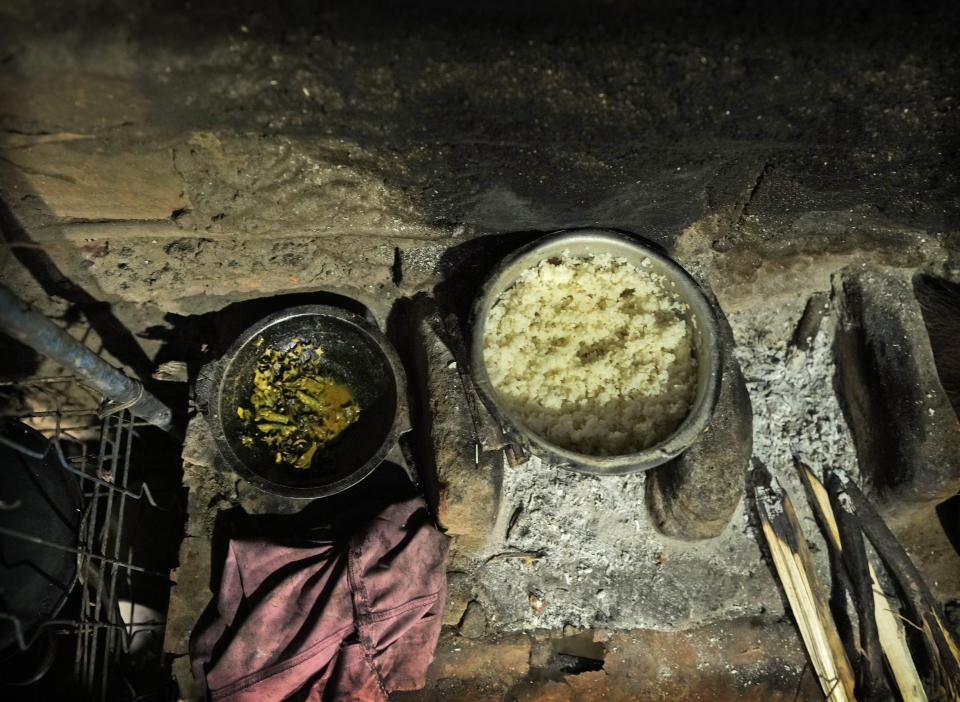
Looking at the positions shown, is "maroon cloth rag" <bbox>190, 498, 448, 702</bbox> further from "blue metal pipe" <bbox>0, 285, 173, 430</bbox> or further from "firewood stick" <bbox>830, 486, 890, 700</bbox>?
"firewood stick" <bbox>830, 486, 890, 700</bbox>

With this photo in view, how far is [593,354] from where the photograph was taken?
264cm

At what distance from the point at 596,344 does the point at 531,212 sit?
2.26 feet

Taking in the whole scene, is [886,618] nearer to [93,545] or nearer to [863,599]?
[863,599]

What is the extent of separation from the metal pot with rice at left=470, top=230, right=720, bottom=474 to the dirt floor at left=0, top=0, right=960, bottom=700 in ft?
0.81

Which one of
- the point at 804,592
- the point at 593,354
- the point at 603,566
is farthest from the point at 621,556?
the point at 593,354

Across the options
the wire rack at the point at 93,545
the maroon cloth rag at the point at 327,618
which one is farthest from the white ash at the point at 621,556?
the wire rack at the point at 93,545

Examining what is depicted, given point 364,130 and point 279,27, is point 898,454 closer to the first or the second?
point 364,130

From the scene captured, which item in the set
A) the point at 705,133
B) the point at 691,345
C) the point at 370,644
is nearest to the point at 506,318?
the point at 691,345

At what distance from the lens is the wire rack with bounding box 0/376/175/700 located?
99.0 inches

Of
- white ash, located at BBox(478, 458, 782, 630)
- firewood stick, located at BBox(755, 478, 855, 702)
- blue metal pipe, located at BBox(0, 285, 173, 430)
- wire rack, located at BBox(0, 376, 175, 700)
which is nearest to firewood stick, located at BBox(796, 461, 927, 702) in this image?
firewood stick, located at BBox(755, 478, 855, 702)

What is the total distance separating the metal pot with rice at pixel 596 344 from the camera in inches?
99.6

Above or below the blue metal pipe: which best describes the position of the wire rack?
below

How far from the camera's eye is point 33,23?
5.67 ft

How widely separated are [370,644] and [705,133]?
256 centimetres
